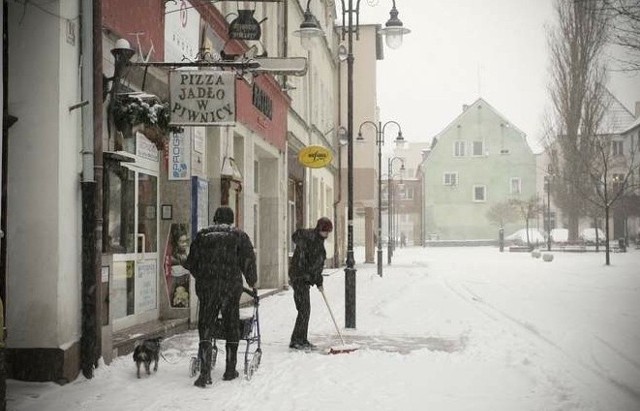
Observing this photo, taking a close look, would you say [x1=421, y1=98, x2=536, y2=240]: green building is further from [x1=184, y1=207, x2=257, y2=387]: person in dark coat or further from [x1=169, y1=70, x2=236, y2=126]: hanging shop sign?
[x1=184, y1=207, x2=257, y2=387]: person in dark coat

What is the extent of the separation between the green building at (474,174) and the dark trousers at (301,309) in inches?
2318

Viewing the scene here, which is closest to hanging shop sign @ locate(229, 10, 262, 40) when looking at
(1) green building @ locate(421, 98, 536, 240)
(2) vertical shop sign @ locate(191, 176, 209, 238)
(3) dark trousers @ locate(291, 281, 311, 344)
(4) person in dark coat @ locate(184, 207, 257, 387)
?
(2) vertical shop sign @ locate(191, 176, 209, 238)

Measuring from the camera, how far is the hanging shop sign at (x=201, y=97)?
9.12 m

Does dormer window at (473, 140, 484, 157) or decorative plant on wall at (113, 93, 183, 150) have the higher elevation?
dormer window at (473, 140, 484, 157)

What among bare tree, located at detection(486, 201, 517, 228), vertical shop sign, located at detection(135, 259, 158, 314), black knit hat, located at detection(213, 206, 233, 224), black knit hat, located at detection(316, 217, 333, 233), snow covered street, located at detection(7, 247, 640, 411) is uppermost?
bare tree, located at detection(486, 201, 517, 228)

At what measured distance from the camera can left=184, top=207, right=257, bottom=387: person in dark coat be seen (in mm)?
7293

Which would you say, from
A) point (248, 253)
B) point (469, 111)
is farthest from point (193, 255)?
point (469, 111)

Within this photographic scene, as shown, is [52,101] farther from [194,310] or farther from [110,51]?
[194,310]

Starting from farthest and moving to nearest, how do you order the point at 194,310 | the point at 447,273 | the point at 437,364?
the point at 447,273
the point at 194,310
the point at 437,364

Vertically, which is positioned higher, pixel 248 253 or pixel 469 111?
pixel 469 111

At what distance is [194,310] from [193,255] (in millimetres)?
4475

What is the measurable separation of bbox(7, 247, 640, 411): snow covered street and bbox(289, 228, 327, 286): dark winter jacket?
3.13 feet

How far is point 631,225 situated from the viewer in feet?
214

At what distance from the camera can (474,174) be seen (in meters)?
68.4
